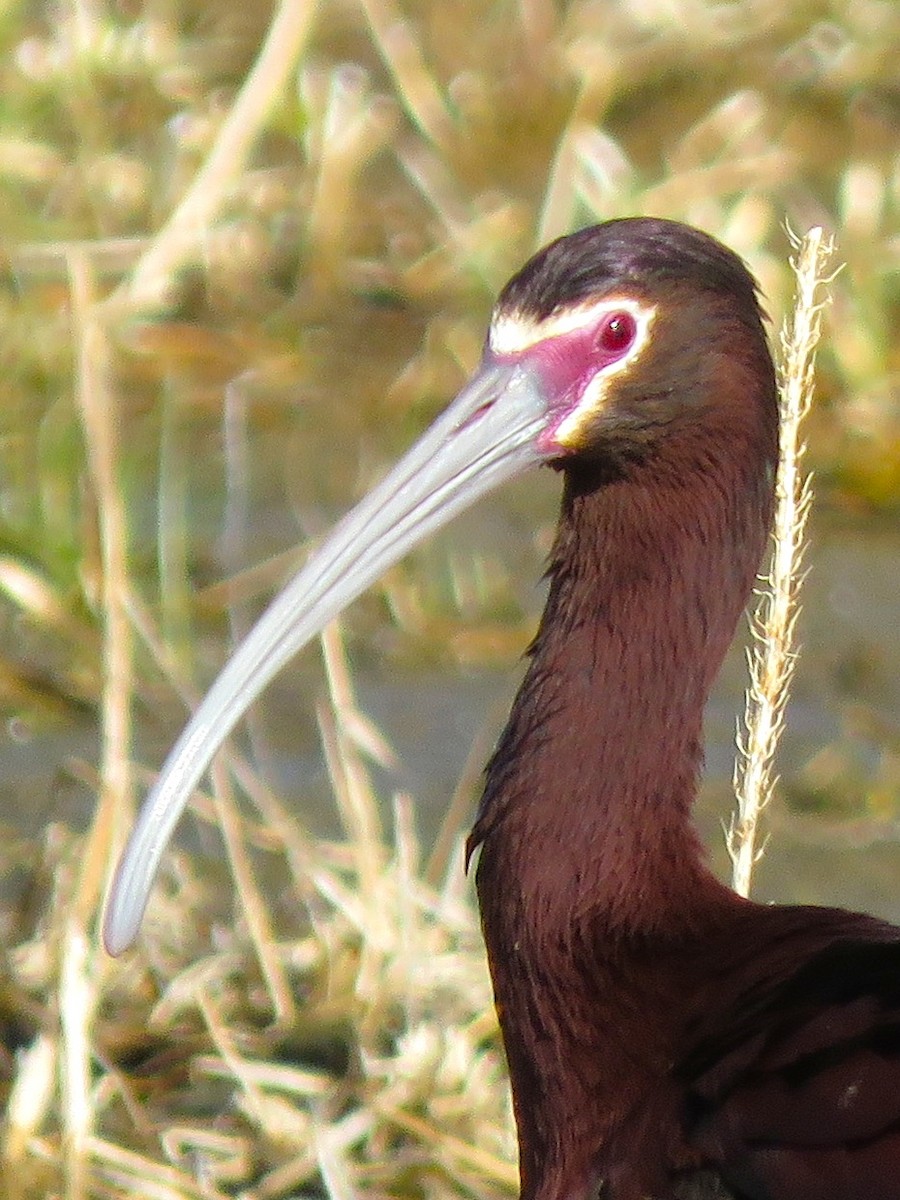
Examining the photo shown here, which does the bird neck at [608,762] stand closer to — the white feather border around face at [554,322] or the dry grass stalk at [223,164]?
the white feather border around face at [554,322]

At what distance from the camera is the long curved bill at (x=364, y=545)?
109 inches

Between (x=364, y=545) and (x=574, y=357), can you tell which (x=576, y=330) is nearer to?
(x=574, y=357)

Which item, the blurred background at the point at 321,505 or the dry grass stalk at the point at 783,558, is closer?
the dry grass stalk at the point at 783,558

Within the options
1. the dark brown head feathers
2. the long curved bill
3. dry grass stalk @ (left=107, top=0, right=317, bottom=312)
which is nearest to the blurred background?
dry grass stalk @ (left=107, top=0, right=317, bottom=312)

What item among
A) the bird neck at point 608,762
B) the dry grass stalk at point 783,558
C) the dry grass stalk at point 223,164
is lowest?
the bird neck at point 608,762

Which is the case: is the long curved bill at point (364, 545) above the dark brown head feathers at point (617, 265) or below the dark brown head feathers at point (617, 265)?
below

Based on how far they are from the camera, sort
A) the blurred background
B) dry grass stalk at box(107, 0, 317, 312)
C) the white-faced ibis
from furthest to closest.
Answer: dry grass stalk at box(107, 0, 317, 312) < the blurred background < the white-faced ibis

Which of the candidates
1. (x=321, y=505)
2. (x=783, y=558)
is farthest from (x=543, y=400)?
(x=321, y=505)

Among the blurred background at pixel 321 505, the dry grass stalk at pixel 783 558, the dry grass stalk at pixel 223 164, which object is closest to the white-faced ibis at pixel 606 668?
the dry grass stalk at pixel 783 558

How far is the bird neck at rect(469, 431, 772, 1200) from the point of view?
110 inches

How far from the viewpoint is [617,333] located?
278 centimetres

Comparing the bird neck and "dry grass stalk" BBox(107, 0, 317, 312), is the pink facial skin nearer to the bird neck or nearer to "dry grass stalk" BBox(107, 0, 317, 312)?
the bird neck

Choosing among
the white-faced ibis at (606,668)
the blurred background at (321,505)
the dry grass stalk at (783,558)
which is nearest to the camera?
the white-faced ibis at (606,668)

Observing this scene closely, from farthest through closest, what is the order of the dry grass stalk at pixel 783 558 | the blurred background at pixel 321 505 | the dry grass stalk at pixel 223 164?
the dry grass stalk at pixel 223 164 → the blurred background at pixel 321 505 → the dry grass stalk at pixel 783 558
